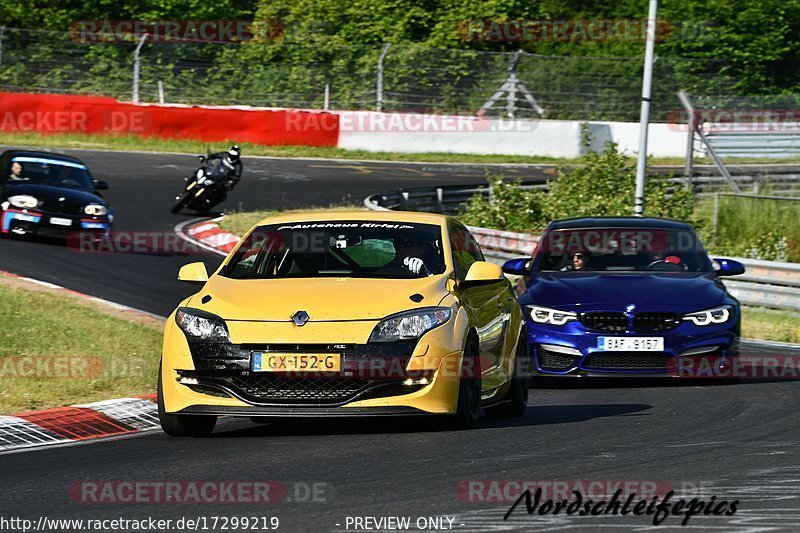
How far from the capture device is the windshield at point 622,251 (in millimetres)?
13617

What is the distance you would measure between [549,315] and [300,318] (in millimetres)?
4215

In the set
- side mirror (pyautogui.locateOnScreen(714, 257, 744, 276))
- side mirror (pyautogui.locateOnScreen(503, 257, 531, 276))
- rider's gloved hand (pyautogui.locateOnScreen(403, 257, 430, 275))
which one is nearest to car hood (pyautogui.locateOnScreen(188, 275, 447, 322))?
rider's gloved hand (pyautogui.locateOnScreen(403, 257, 430, 275))

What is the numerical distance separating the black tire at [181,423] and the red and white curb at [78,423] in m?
0.58

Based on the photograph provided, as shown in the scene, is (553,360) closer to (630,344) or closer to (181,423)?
(630,344)

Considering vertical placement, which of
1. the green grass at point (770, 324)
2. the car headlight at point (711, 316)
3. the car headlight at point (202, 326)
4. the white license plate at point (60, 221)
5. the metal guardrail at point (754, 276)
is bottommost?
the green grass at point (770, 324)

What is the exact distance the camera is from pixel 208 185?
27.2 metres

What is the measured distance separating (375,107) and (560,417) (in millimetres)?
32448

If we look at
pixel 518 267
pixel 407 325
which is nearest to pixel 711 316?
pixel 518 267

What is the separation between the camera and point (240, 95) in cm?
4219

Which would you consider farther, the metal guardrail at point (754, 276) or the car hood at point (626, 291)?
the metal guardrail at point (754, 276)

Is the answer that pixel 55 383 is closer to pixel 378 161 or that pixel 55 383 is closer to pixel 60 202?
pixel 60 202

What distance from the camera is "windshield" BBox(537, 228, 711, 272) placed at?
44.7 feet

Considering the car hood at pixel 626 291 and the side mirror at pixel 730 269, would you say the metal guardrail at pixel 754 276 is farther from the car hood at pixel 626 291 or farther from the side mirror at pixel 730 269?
the car hood at pixel 626 291

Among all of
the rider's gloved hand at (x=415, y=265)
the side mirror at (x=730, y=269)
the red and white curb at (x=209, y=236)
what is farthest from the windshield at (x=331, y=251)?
the red and white curb at (x=209, y=236)
